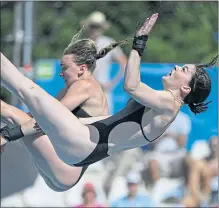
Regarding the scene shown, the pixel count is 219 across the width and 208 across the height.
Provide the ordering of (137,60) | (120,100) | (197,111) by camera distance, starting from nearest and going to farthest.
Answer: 1. (137,60)
2. (197,111)
3. (120,100)

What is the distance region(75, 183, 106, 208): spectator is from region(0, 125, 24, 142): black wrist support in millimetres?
2670

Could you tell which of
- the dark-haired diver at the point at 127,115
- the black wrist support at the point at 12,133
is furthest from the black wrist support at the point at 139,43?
the black wrist support at the point at 12,133

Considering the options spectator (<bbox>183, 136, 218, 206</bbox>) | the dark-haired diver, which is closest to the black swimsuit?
the dark-haired diver

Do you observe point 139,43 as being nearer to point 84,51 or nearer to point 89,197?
Answer: point 84,51

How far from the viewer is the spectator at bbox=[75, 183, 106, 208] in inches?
331

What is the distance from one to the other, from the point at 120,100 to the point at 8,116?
83.9 inches

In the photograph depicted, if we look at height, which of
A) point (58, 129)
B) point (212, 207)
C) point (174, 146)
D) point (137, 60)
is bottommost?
point (212, 207)

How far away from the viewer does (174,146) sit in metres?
8.44

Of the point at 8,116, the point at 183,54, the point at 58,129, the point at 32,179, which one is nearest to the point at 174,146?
the point at 32,179

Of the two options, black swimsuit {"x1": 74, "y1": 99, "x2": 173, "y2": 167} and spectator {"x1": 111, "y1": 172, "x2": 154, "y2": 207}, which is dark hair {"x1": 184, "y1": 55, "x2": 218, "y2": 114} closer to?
black swimsuit {"x1": 74, "y1": 99, "x2": 173, "y2": 167}

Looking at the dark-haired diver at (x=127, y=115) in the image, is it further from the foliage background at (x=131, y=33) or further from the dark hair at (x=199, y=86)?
the foliage background at (x=131, y=33)

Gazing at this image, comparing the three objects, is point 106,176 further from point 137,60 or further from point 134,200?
point 137,60

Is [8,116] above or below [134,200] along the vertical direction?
above

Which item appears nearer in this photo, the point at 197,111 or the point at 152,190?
the point at 197,111
